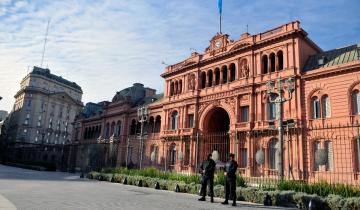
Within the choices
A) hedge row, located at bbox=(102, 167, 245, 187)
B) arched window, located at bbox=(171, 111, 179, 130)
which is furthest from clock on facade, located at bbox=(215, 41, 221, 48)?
hedge row, located at bbox=(102, 167, 245, 187)

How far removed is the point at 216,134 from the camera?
113ft

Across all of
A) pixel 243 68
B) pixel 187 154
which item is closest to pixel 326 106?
pixel 243 68

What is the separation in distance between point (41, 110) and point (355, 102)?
77146 millimetres

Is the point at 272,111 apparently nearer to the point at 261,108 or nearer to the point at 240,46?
the point at 261,108

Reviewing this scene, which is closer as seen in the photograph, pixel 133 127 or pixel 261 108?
pixel 261 108

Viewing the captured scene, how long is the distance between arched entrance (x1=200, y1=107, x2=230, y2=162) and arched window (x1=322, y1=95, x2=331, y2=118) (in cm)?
961

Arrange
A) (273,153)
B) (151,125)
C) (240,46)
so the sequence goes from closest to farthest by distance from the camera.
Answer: (273,153), (240,46), (151,125)

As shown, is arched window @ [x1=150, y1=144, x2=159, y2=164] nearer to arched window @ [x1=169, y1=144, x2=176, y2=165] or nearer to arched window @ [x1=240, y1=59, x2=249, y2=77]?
arched window @ [x1=169, y1=144, x2=176, y2=165]

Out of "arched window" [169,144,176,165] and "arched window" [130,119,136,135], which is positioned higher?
"arched window" [130,119,136,135]

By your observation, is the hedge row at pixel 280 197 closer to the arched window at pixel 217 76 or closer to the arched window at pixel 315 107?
the arched window at pixel 315 107

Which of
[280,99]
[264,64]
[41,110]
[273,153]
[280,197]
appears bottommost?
[280,197]

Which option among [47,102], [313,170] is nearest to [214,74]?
[313,170]

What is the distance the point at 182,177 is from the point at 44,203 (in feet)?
34.0

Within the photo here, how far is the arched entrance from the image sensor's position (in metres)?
32.1
